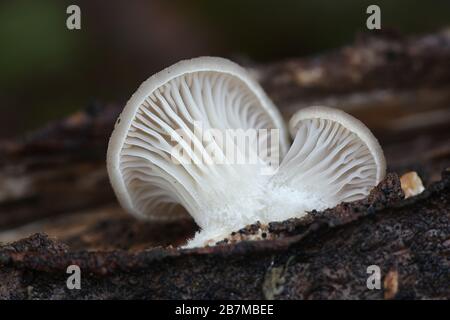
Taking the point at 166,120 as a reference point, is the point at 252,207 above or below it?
below

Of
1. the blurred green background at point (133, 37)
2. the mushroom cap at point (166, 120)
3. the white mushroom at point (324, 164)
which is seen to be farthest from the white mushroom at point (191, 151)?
the blurred green background at point (133, 37)

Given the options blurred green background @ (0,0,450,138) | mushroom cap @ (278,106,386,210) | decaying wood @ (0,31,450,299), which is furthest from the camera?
blurred green background @ (0,0,450,138)

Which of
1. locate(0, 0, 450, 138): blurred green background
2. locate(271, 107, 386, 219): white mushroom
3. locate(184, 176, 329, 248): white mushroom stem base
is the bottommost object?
locate(184, 176, 329, 248): white mushroom stem base

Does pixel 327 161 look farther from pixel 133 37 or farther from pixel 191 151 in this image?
pixel 133 37

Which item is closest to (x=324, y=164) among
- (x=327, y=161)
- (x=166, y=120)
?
(x=327, y=161)

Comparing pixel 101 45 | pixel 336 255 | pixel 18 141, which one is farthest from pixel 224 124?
pixel 101 45

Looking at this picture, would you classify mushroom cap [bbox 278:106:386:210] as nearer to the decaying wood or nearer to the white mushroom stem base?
the white mushroom stem base

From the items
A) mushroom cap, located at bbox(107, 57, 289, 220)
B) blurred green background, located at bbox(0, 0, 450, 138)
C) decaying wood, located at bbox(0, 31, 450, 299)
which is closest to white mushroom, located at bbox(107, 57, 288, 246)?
mushroom cap, located at bbox(107, 57, 289, 220)
